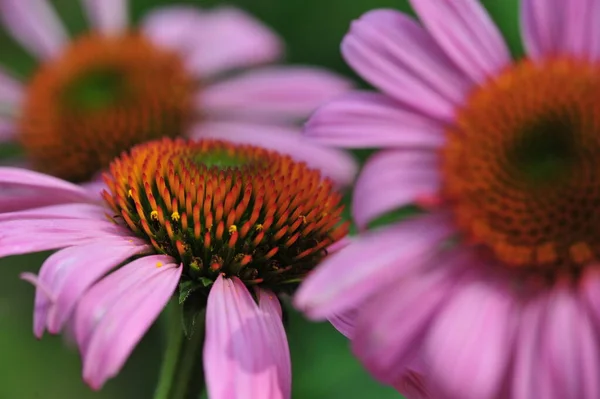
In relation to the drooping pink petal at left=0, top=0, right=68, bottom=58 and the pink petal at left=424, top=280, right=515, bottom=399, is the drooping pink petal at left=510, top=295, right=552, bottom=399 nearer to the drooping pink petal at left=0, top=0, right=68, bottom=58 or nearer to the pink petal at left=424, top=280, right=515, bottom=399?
the pink petal at left=424, top=280, right=515, bottom=399

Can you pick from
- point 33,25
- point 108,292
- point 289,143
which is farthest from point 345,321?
point 33,25

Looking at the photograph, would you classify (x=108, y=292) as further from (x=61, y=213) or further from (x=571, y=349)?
(x=571, y=349)

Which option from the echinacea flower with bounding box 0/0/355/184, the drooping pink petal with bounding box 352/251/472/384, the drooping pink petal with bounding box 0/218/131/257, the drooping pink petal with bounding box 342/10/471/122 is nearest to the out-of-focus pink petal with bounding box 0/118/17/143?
the echinacea flower with bounding box 0/0/355/184

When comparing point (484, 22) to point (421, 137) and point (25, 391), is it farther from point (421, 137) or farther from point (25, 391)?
point (25, 391)

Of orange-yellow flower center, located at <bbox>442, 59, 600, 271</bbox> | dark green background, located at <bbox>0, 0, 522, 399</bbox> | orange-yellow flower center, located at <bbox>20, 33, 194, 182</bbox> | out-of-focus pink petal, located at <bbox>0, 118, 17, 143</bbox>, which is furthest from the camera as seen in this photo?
out-of-focus pink petal, located at <bbox>0, 118, 17, 143</bbox>

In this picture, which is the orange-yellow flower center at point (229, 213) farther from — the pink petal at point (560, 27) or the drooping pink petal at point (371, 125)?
the pink petal at point (560, 27)

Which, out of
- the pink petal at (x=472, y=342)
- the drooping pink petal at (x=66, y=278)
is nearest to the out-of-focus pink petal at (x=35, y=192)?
the drooping pink petal at (x=66, y=278)
